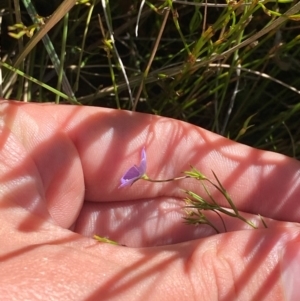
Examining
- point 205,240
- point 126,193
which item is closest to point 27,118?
point 126,193

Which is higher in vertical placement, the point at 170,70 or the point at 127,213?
the point at 170,70

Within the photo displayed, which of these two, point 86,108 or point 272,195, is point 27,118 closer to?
point 86,108

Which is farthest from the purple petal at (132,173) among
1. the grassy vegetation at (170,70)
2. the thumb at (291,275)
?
the thumb at (291,275)

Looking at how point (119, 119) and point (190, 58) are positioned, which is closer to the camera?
point (190, 58)

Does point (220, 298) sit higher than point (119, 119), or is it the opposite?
point (119, 119)

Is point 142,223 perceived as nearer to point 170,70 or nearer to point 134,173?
point 134,173

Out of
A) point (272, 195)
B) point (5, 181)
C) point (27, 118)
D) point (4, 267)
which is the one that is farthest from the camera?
point (272, 195)

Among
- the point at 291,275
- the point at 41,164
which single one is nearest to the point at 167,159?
the point at 41,164
